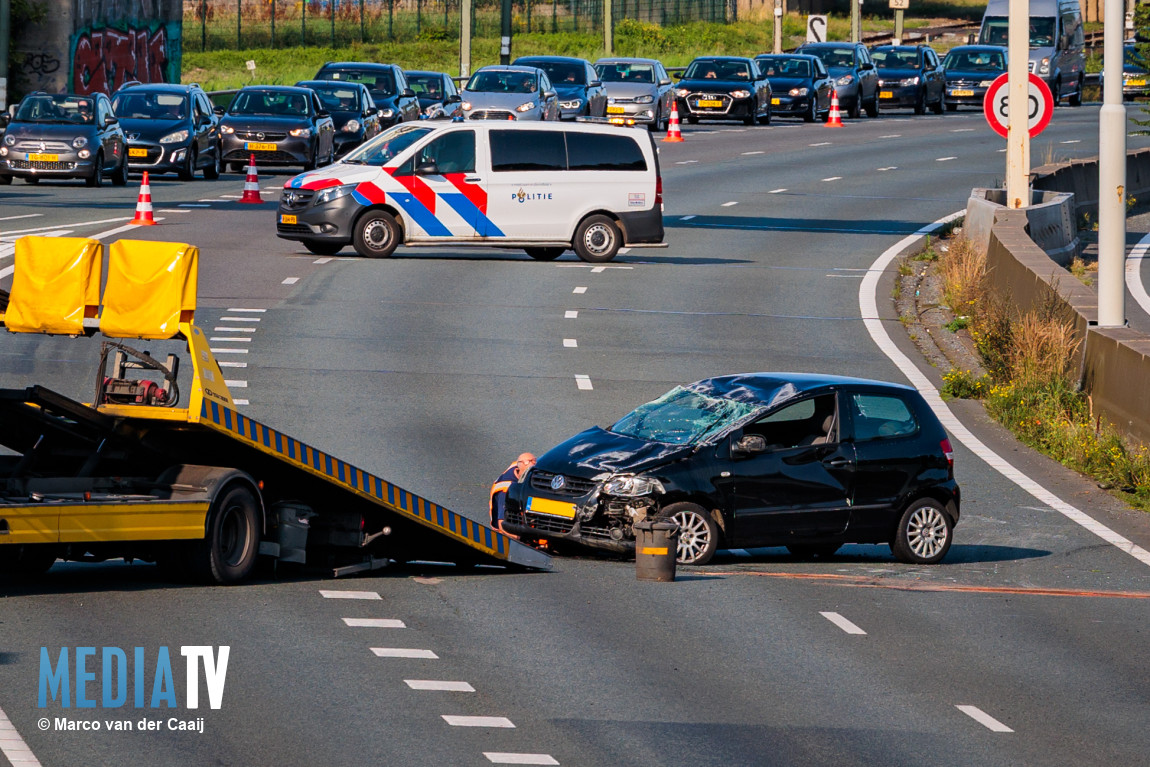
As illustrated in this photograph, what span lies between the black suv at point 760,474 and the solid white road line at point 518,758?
5123 mm

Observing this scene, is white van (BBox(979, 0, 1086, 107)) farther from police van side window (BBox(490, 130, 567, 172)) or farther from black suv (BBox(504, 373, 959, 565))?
black suv (BBox(504, 373, 959, 565))

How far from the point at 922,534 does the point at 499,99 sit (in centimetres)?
3083

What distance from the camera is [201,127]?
130 feet

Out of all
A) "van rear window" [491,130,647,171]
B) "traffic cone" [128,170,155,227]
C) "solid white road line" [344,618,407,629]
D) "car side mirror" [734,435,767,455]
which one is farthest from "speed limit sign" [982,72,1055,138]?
"solid white road line" [344,618,407,629]

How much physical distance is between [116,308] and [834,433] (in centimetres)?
559

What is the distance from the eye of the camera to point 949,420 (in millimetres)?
20078

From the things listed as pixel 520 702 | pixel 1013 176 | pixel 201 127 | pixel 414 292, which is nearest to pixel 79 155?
pixel 201 127

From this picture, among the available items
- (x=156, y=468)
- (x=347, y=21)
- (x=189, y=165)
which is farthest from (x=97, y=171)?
(x=347, y=21)

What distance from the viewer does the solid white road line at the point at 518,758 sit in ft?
27.1

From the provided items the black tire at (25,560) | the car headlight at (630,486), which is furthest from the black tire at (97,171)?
the black tire at (25,560)

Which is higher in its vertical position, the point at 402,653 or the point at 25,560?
the point at 25,560

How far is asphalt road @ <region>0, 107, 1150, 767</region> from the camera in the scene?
29.0ft

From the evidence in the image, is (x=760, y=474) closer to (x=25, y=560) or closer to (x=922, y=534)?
(x=922, y=534)

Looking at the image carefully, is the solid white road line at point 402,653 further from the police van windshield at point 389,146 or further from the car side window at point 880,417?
the police van windshield at point 389,146
